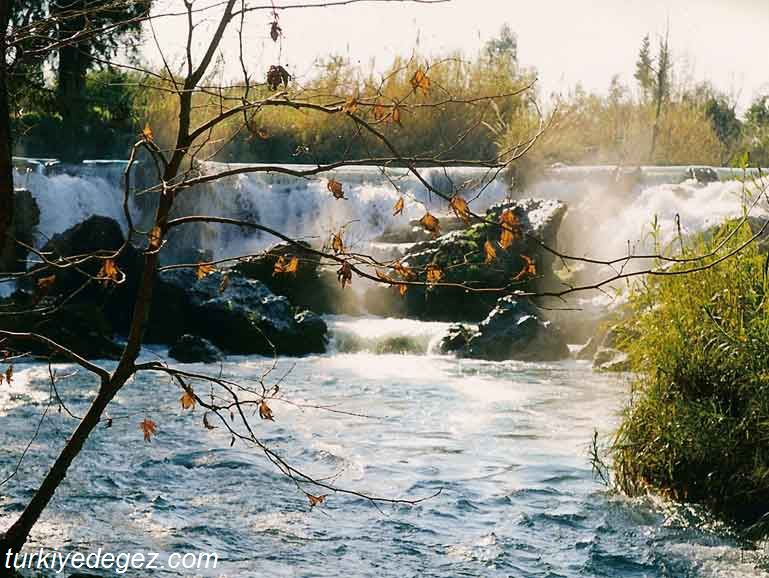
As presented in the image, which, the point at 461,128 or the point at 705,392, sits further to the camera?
the point at 461,128

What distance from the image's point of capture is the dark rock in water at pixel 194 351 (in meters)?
12.0

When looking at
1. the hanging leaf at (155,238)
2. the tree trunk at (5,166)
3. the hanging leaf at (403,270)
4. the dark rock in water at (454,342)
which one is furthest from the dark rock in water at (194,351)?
the hanging leaf at (403,270)

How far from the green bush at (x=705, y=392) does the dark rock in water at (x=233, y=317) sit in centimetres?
721

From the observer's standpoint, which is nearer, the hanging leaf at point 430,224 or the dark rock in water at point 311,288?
the hanging leaf at point 430,224

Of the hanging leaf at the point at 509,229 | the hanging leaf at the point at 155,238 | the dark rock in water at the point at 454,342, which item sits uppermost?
the hanging leaf at the point at 509,229

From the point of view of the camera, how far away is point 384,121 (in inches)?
112

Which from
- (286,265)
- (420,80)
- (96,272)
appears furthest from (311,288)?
(420,80)

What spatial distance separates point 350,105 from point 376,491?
416 centimetres

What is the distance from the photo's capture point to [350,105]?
A: 9.15 feet

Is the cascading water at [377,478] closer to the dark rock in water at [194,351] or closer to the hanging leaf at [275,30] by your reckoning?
the dark rock in water at [194,351]

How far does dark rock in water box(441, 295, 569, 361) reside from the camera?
12.5 meters

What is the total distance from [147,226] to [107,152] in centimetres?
342

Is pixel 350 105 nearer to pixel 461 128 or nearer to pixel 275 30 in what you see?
pixel 275 30

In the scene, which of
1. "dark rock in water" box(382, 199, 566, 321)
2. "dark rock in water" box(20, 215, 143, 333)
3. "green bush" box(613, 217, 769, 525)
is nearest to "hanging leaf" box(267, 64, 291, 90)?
"green bush" box(613, 217, 769, 525)
